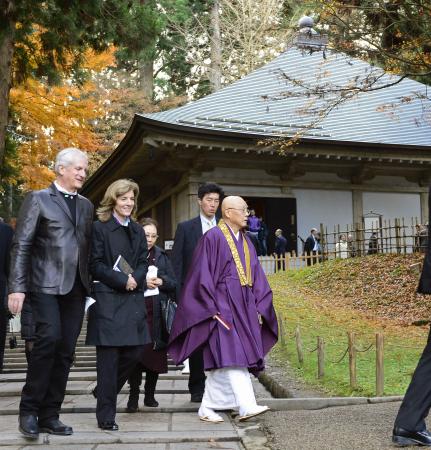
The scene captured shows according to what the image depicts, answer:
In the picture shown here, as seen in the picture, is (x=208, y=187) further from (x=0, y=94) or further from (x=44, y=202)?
(x=0, y=94)

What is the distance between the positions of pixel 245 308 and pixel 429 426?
1537 mm

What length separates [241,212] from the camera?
547 centimetres

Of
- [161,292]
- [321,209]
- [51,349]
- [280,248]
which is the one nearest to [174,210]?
[280,248]

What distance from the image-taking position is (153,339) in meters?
5.71

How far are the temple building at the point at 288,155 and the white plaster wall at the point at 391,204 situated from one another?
29mm

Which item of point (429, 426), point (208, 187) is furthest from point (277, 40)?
point (429, 426)

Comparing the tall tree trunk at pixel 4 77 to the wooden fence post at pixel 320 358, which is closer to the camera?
the wooden fence post at pixel 320 358

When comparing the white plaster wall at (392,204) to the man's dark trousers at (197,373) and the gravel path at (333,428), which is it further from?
the gravel path at (333,428)

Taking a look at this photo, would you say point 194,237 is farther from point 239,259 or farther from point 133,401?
point 133,401

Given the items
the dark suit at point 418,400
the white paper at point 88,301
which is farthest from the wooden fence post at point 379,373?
the white paper at point 88,301

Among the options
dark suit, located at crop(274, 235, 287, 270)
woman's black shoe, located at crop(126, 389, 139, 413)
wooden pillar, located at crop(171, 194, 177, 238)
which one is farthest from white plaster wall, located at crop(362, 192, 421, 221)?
woman's black shoe, located at crop(126, 389, 139, 413)

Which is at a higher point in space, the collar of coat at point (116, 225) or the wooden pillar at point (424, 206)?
the wooden pillar at point (424, 206)

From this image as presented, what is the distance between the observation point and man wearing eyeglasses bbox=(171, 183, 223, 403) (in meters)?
5.97

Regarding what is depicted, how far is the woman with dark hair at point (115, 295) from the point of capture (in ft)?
15.6
